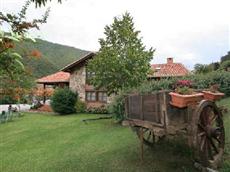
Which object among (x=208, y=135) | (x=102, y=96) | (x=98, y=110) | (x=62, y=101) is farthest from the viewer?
(x=102, y=96)

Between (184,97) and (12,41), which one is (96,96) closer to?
(184,97)

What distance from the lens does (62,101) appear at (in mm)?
31688

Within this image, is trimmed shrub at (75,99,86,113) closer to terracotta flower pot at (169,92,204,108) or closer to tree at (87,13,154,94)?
tree at (87,13,154,94)

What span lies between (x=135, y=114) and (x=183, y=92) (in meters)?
1.89

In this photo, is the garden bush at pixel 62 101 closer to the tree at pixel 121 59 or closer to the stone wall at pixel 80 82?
the stone wall at pixel 80 82

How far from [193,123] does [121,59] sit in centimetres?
1630

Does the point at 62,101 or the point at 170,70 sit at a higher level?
the point at 170,70

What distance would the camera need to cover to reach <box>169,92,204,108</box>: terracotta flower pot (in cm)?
671

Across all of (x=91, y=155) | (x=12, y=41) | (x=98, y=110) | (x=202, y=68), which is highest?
(x=202, y=68)

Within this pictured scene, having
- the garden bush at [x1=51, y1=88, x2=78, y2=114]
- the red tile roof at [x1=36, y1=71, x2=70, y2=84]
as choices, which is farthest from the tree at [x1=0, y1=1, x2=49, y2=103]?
the red tile roof at [x1=36, y1=71, x2=70, y2=84]

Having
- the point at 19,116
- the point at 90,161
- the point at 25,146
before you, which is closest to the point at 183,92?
the point at 90,161

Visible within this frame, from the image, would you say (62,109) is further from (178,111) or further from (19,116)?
(178,111)

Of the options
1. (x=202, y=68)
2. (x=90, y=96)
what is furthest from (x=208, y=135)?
(x=90, y=96)

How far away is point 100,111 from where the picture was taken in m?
31.7
